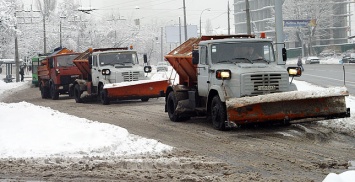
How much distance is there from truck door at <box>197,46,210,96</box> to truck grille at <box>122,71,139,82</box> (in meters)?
8.86

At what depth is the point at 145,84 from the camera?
23062 millimetres

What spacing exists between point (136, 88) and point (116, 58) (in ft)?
6.34

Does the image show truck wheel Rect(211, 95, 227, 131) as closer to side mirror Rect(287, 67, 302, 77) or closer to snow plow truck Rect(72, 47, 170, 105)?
side mirror Rect(287, 67, 302, 77)

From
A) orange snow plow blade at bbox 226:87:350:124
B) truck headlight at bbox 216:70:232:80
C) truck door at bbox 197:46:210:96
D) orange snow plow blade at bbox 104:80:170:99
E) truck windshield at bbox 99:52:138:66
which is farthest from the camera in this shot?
truck windshield at bbox 99:52:138:66

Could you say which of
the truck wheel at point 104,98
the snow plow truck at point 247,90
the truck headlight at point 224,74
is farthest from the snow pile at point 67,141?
the truck wheel at point 104,98

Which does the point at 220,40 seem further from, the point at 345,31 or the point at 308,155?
the point at 345,31

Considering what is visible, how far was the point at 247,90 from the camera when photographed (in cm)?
1320

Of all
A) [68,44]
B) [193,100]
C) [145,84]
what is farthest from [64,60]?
[68,44]

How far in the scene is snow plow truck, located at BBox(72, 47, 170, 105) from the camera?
23188mm

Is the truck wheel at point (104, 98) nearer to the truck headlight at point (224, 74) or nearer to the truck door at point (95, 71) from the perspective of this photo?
the truck door at point (95, 71)

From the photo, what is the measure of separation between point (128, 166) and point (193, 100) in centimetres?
663

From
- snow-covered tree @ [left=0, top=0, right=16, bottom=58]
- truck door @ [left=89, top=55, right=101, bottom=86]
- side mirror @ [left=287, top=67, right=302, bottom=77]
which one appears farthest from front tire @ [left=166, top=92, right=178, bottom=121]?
snow-covered tree @ [left=0, top=0, right=16, bottom=58]

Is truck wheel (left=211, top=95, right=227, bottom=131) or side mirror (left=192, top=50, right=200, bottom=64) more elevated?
side mirror (left=192, top=50, right=200, bottom=64)

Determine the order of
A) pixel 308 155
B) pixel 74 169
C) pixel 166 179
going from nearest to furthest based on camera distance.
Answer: pixel 166 179
pixel 74 169
pixel 308 155
